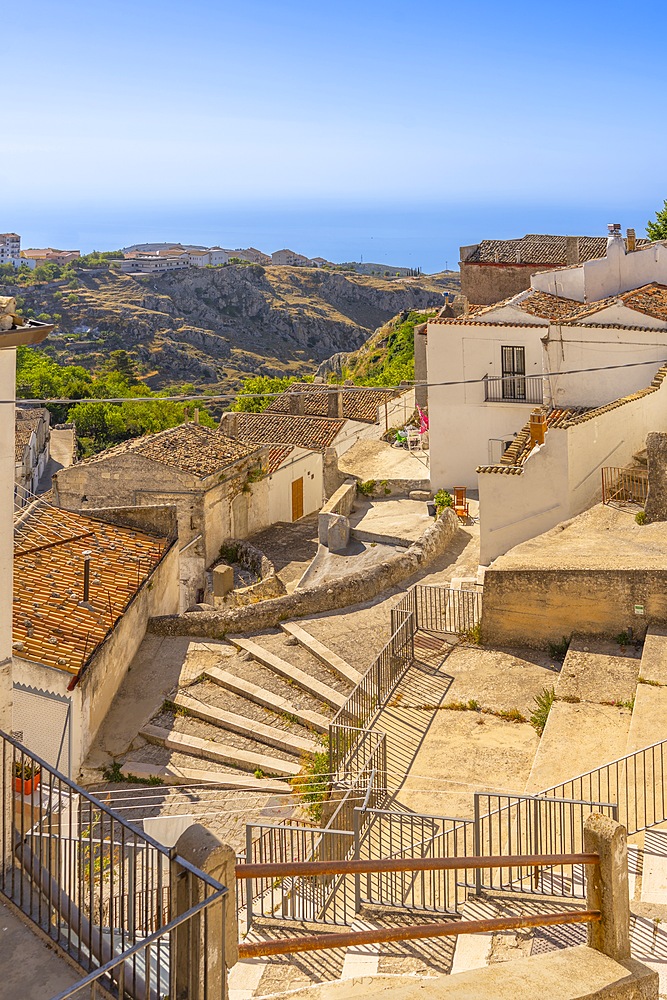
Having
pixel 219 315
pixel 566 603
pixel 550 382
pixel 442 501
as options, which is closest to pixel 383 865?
pixel 566 603

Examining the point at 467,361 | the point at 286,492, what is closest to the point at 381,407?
the point at 286,492

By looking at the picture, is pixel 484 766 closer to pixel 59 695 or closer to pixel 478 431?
pixel 59 695

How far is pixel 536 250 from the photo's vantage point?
163 feet

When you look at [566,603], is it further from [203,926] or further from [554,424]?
[203,926]

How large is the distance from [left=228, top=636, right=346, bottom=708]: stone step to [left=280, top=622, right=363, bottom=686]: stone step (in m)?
0.43

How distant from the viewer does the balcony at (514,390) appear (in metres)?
28.6

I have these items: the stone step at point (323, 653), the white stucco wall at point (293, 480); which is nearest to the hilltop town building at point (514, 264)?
the white stucco wall at point (293, 480)

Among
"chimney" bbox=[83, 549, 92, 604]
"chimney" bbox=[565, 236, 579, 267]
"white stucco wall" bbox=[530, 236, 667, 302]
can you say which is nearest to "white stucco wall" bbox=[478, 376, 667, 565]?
"chimney" bbox=[83, 549, 92, 604]

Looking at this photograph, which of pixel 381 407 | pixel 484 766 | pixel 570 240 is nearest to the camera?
pixel 484 766

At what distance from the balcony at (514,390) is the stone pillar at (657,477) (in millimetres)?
10066

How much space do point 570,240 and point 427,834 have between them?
1480 inches

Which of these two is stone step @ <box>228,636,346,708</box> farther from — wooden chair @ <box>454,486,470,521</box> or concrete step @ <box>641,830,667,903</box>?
wooden chair @ <box>454,486,470,521</box>

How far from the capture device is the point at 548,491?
2072 cm

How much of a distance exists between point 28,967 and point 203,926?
5.40ft
